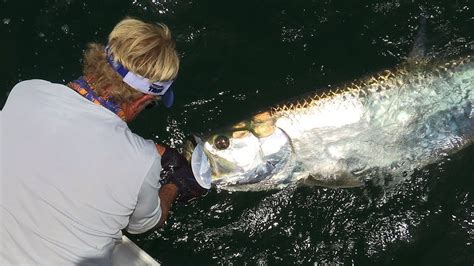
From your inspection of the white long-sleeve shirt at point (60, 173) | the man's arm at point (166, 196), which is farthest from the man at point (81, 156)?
the man's arm at point (166, 196)

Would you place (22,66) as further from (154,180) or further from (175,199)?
(154,180)

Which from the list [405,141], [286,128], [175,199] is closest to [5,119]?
[175,199]

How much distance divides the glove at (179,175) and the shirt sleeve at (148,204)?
317 millimetres

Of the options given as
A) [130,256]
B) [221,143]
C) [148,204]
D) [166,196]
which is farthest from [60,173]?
[221,143]

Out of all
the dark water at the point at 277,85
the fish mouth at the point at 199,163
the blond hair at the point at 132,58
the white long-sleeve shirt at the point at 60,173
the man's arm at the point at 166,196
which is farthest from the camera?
the dark water at the point at 277,85

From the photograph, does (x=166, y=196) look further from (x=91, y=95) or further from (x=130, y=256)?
(x=91, y=95)

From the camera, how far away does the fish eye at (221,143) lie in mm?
3092

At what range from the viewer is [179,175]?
9.44ft

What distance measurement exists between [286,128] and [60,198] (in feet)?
5.16

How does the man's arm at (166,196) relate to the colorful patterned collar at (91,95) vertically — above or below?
below

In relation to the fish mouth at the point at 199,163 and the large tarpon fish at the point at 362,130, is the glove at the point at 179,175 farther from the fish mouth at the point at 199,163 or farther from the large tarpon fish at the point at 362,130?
the large tarpon fish at the point at 362,130

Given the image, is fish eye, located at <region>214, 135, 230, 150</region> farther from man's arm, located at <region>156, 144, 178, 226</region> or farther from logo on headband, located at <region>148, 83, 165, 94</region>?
logo on headband, located at <region>148, 83, 165, 94</region>

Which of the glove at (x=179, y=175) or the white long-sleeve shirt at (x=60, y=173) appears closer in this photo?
the white long-sleeve shirt at (x=60, y=173)

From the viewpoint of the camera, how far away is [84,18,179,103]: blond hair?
214 cm
